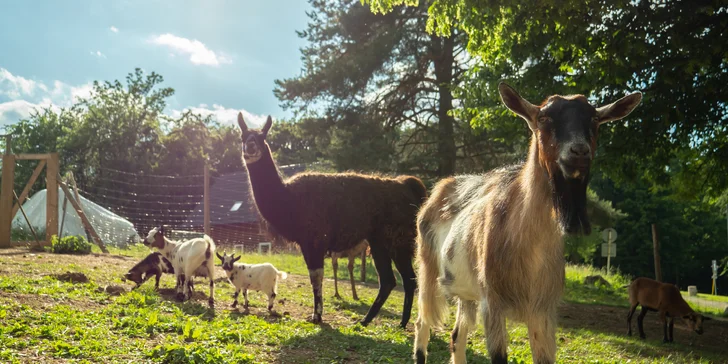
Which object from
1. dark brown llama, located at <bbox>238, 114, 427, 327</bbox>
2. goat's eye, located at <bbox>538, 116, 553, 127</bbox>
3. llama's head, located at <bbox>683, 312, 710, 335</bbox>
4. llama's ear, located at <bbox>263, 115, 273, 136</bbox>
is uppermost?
llama's ear, located at <bbox>263, 115, 273, 136</bbox>

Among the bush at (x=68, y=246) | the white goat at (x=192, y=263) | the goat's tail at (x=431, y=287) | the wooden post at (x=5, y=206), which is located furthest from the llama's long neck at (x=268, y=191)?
the wooden post at (x=5, y=206)

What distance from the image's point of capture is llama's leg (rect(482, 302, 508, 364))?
11.6 feet

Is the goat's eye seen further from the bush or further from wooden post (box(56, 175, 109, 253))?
wooden post (box(56, 175, 109, 253))

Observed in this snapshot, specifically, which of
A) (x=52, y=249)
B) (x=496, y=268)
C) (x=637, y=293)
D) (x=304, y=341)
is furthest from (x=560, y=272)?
(x=52, y=249)

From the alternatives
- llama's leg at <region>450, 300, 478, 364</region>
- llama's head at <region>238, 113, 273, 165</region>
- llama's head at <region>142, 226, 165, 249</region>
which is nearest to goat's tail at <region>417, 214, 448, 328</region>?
llama's leg at <region>450, 300, 478, 364</region>

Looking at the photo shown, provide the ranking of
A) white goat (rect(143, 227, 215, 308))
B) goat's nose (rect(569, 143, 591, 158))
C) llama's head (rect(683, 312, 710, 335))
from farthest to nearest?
llama's head (rect(683, 312, 710, 335))
white goat (rect(143, 227, 215, 308))
goat's nose (rect(569, 143, 591, 158))

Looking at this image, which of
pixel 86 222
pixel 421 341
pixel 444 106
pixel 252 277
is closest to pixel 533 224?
pixel 421 341

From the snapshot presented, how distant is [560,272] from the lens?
11.8ft

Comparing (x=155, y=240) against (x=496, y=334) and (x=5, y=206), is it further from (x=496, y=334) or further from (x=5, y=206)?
(x=496, y=334)

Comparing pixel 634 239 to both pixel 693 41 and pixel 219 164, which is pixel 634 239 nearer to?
pixel 219 164

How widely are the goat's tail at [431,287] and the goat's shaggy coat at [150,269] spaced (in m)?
5.77

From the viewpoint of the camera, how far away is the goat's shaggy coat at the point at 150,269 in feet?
29.9

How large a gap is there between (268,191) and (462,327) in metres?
4.22

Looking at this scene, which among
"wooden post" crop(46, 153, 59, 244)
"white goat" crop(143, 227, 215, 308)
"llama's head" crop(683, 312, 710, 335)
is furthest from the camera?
"wooden post" crop(46, 153, 59, 244)
